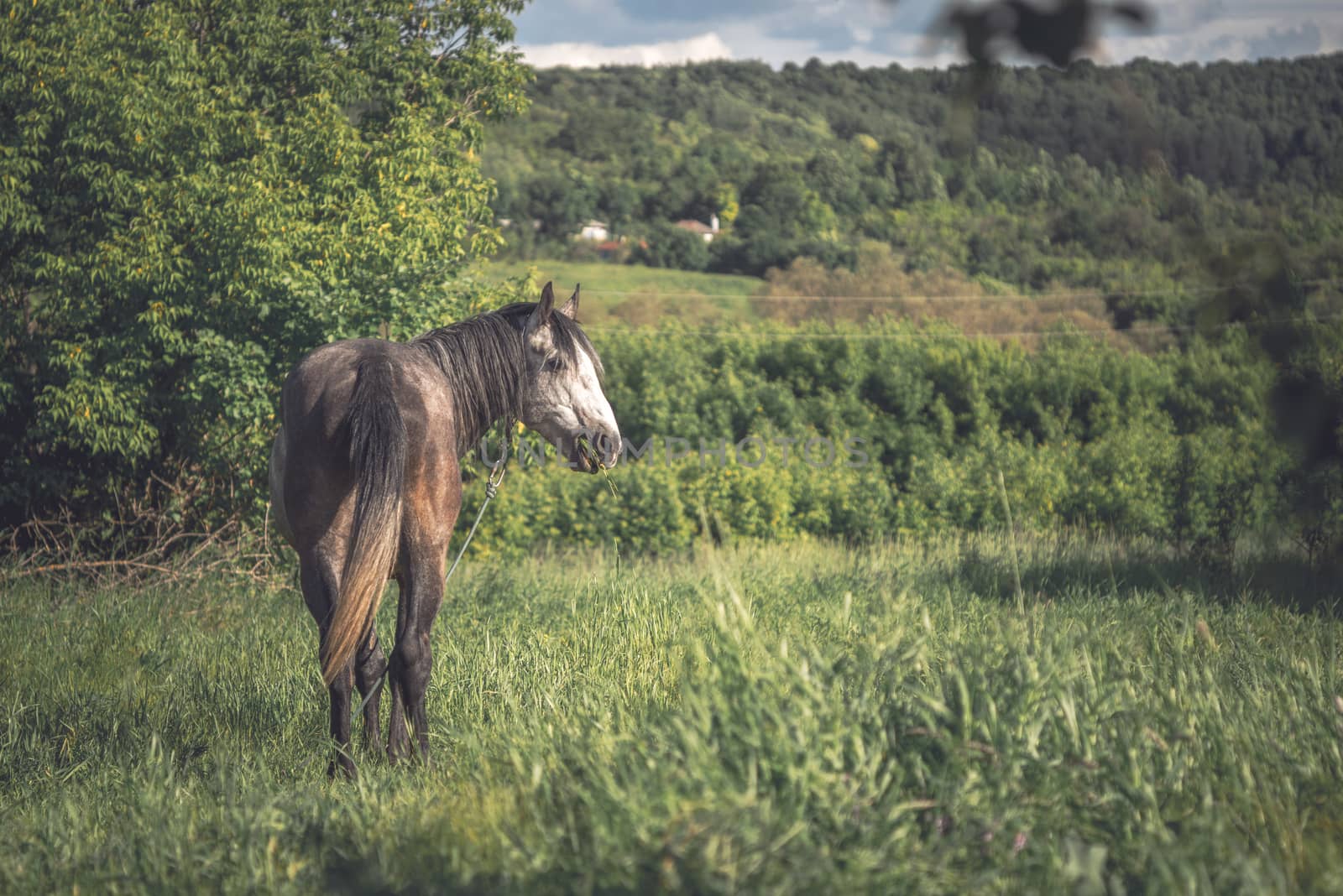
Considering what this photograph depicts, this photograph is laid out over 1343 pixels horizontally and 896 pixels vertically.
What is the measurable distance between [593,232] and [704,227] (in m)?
6.81

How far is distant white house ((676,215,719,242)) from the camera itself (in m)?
55.8

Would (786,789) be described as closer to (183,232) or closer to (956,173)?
(956,173)

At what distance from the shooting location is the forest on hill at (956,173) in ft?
9.49

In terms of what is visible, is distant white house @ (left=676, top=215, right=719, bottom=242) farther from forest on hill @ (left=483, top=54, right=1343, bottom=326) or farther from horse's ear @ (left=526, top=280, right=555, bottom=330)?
horse's ear @ (left=526, top=280, right=555, bottom=330)

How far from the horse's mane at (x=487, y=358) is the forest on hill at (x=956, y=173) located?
173 centimetres

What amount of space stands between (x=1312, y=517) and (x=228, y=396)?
9349 mm

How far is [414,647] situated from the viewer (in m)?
3.94

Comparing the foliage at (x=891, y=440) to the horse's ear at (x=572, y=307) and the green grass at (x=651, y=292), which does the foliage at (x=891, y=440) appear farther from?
the horse's ear at (x=572, y=307)

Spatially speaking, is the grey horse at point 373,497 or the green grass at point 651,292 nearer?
the grey horse at point 373,497

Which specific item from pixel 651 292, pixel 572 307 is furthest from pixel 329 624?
pixel 651 292

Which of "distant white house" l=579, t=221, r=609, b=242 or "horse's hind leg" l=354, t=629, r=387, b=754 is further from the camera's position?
"distant white house" l=579, t=221, r=609, b=242

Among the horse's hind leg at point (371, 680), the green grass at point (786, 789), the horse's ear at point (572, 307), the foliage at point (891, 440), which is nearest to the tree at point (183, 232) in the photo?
the foliage at point (891, 440)

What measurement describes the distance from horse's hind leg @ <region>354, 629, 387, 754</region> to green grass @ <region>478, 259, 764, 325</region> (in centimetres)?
3268

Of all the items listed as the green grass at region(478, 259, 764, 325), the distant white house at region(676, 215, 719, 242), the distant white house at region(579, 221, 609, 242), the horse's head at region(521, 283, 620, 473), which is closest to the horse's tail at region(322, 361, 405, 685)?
the horse's head at region(521, 283, 620, 473)
